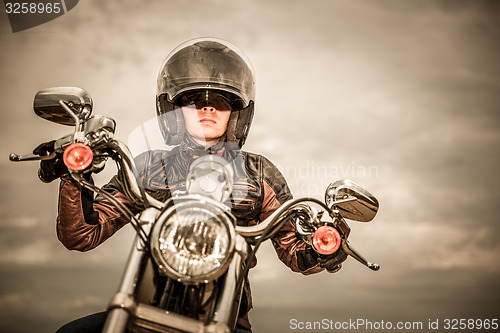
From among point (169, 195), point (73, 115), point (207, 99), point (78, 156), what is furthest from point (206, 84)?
point (78, 156)

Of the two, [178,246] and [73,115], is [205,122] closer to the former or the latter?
[73,115]

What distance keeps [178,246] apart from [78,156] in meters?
0.30

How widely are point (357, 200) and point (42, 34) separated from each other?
2.23m

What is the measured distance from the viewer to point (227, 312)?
2.44ft

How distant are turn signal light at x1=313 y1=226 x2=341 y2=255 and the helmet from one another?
687mm

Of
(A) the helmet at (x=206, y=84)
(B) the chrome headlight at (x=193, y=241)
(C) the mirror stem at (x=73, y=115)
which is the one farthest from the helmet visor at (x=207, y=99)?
(B) the chrome headlight at (x=193, y=241)

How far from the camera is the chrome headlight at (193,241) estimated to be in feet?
2.43

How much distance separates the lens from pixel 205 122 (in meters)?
1.50

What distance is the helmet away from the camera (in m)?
1.46

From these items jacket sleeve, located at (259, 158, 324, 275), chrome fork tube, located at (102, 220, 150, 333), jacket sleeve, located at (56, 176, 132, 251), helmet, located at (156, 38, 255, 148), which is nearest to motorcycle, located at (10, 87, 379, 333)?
chrome fork tube, located at (102, 220, 150, 333)

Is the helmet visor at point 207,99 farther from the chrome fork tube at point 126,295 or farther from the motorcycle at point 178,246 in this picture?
the chrome fork tube at point 126,295

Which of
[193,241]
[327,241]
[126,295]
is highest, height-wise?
[327,241]

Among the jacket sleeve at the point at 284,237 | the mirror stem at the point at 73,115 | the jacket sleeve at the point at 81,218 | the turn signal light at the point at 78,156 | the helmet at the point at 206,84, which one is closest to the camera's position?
the turn signal light at the point at 78,156

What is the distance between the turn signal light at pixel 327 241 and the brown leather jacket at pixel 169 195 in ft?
0.55
